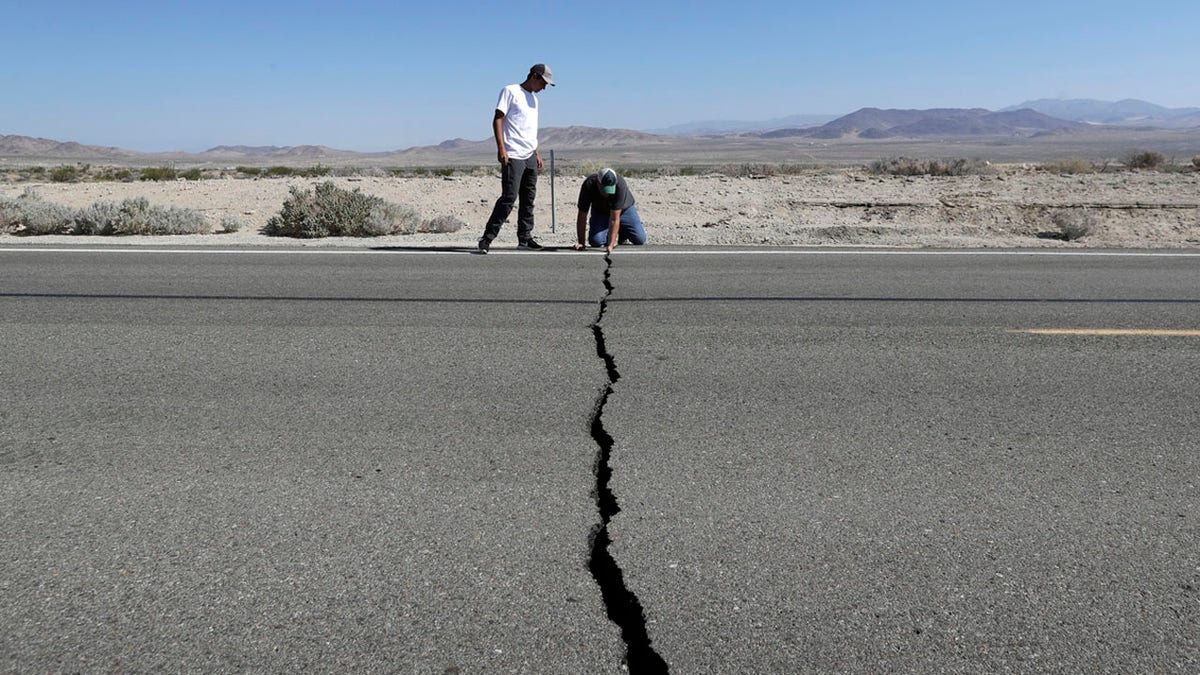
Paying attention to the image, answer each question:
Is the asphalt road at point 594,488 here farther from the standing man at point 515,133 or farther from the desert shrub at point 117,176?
the desert shrub at point 117,176

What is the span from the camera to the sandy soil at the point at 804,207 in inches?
528

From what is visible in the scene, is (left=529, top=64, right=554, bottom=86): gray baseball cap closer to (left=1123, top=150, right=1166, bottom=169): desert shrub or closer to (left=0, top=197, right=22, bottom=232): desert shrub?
(left=0, top=197, right=22, bottom=232): desert shrub

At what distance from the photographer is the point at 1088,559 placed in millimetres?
3531

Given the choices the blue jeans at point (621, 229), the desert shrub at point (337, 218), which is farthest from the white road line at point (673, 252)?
the desert shrub at point (337, 218)

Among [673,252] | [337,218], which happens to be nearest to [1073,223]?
[673,252]

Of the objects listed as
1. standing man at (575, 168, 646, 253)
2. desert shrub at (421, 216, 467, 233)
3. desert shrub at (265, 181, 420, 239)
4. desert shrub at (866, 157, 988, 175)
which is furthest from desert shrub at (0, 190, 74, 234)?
desert shrub at (866, 157, 988, 175)

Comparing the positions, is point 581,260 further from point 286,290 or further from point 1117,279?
point 1117,279

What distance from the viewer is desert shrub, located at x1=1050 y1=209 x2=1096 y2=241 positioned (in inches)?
564

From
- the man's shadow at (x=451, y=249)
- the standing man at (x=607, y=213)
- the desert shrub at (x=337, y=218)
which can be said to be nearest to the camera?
the standing man at (x=607, y=213)

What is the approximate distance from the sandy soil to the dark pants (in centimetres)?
81

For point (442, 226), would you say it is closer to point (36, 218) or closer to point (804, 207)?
point (36, 218)

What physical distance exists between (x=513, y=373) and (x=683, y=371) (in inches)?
37.5

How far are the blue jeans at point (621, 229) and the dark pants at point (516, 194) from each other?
0.72m

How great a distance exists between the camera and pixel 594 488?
13.6 ft
